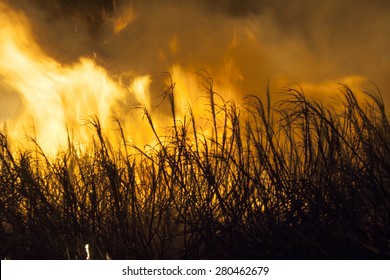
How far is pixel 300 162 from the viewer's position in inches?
71.4

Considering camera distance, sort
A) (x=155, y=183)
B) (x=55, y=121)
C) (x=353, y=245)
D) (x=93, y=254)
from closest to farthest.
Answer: (x=353, y=245)
(x=93, y=254)
(x=155, y=183)
(x=55, y=121)

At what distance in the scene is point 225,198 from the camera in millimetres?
1776

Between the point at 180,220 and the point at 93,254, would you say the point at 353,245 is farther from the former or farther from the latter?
the point at 93,254

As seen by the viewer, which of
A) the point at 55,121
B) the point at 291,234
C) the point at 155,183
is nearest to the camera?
the point at 291,234

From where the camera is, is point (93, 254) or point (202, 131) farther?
point (202, 131)

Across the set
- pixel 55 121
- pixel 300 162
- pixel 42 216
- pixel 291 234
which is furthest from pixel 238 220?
pixel 55 121

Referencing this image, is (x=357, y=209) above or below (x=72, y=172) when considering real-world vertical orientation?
below

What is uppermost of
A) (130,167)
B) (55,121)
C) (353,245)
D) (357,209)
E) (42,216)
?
(55,121)

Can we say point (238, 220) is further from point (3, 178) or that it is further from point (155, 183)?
point (3, 178)

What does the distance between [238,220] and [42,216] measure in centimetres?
72

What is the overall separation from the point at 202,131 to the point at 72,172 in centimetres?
62

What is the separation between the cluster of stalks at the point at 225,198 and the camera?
5.19ft

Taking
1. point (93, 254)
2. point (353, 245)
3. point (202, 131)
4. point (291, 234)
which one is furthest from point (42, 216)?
point (353, 245)

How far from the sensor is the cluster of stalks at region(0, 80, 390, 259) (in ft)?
5.19
